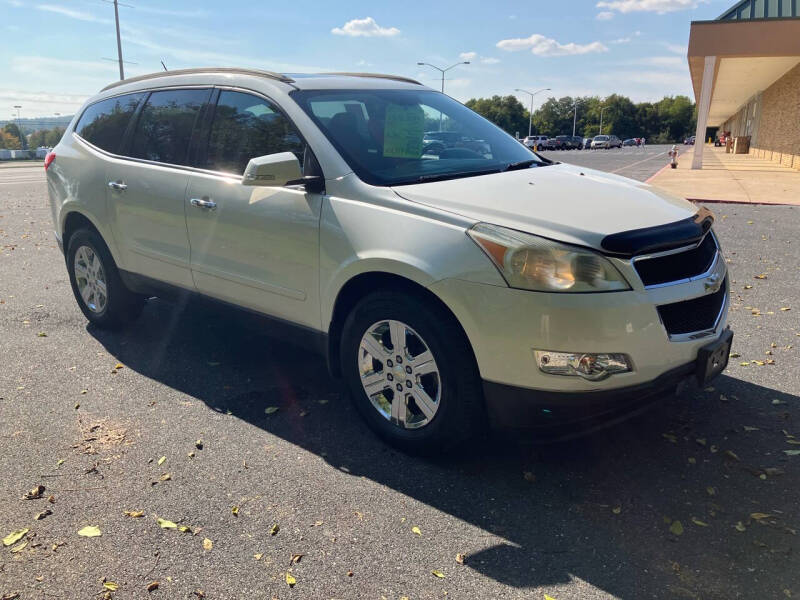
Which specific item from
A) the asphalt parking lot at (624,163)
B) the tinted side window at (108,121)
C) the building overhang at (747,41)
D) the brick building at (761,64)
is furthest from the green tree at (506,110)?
the tinted side window at (108,121)

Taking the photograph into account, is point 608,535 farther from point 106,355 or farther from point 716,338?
point 106,355

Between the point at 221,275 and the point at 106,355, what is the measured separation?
4.83 ft

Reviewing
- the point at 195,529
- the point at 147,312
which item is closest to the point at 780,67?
the point at 147,312

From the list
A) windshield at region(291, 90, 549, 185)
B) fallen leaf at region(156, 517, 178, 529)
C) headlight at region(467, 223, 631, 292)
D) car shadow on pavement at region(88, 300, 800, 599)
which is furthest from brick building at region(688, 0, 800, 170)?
fallen leaf at region(156, 517, 178, 529)

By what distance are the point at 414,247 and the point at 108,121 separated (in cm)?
333

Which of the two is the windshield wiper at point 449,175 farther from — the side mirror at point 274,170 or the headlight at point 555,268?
the headlight at point 555,268

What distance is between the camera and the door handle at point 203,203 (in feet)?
13.2

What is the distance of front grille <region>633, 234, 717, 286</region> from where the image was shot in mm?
2883

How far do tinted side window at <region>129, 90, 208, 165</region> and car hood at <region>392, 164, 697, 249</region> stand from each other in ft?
5.95

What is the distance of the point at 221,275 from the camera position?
4.11m

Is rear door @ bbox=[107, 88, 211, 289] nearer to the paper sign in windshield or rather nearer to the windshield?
the windshield

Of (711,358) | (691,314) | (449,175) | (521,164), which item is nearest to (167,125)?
(449,175)

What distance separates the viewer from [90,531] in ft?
9.31

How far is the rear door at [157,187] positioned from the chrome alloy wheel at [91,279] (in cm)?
51
